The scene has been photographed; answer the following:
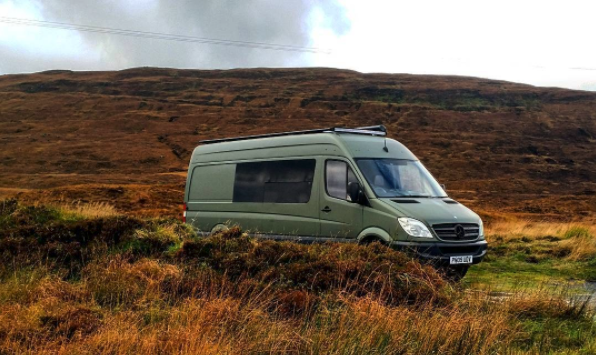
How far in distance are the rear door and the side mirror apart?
11cm

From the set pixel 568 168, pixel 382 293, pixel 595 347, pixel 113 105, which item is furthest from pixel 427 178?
pixel 113 105

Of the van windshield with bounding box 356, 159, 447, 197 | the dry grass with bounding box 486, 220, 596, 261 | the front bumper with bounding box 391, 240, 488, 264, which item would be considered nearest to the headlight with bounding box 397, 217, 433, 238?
the front bumper with bounding box 391, 240, 488, 264

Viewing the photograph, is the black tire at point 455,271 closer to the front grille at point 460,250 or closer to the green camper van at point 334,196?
the green camper van at point 334,196

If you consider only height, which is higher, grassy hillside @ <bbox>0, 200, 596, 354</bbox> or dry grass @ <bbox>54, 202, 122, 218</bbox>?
grassy hillside @ <bbox>0, 200, 596, 354</bbox>

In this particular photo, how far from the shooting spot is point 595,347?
5.26m

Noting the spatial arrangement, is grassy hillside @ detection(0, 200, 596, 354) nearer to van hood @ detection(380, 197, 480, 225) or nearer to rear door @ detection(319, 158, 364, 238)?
van hood @ detection(380, 197, 480, 225)

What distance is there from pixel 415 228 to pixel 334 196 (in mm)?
1696

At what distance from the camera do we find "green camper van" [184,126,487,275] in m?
8.74

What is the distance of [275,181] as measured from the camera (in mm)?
10875

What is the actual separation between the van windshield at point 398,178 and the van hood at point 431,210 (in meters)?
0.28

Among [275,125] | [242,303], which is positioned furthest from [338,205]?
[275,125]

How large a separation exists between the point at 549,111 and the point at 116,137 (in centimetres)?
5574

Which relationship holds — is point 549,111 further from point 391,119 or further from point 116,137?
point 116,137

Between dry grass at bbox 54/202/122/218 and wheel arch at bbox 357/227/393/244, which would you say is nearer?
wheel arch at bbox 357/227/393/244
